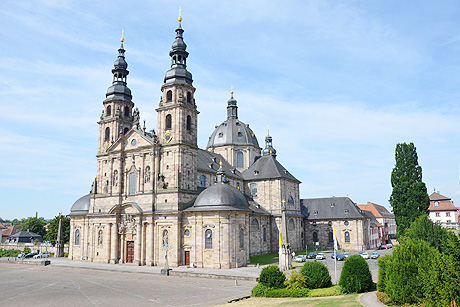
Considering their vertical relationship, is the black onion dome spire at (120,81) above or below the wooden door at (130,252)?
above

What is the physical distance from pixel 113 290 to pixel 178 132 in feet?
79.3

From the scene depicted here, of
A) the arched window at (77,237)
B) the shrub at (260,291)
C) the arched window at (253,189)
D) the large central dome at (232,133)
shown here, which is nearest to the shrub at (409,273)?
the shrub at (260,291)

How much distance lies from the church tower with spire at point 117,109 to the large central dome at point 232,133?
68.6 feet

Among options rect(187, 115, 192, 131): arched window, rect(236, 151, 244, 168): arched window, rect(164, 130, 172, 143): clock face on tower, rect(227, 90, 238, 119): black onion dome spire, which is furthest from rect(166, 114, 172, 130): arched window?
rect(227, 90, 238, 119): black onion dome spire

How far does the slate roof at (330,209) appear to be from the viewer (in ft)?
232

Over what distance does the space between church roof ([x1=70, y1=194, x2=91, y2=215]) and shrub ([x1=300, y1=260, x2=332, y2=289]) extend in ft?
144

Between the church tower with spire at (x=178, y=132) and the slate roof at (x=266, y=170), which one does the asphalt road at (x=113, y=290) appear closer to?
the church tower with spire at (x=178, y=132)

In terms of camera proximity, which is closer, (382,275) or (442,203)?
(382,275)

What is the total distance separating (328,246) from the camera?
7156 cm

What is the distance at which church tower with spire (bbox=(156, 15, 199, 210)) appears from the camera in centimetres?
4875

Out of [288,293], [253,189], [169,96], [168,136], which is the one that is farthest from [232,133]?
[288,293]

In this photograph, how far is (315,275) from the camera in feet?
87.5

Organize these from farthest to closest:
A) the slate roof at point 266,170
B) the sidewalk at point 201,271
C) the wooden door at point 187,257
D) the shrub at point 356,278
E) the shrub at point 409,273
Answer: the slate roof at point 266,170, the wooden door at point 187,257, the sidewalk at point 201,271, the shrub at point 356,278, the shrub at point 409,273

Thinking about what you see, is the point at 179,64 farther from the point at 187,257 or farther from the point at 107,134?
the point at 187,257
